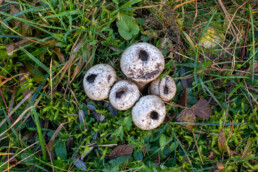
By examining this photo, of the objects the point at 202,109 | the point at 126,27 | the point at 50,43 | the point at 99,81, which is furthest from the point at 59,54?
the point at 202,109

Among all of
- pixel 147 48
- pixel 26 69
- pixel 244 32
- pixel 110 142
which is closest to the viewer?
pixel 147 48

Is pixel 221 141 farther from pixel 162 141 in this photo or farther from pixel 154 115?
pixel 154 115

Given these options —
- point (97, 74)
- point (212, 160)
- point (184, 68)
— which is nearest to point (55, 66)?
point (97, 74)

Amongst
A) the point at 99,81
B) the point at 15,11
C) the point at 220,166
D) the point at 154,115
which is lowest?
the point at 220,166

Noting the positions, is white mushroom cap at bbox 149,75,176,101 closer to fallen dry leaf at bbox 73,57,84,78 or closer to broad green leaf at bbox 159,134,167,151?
broad green leaf at bbox 159,134,167,151

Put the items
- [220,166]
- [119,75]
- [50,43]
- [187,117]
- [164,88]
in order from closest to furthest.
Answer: [220,166] < [164,88] < [187,117] < [50,43] < [119,75]

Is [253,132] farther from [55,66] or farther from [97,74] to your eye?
[55,66]
